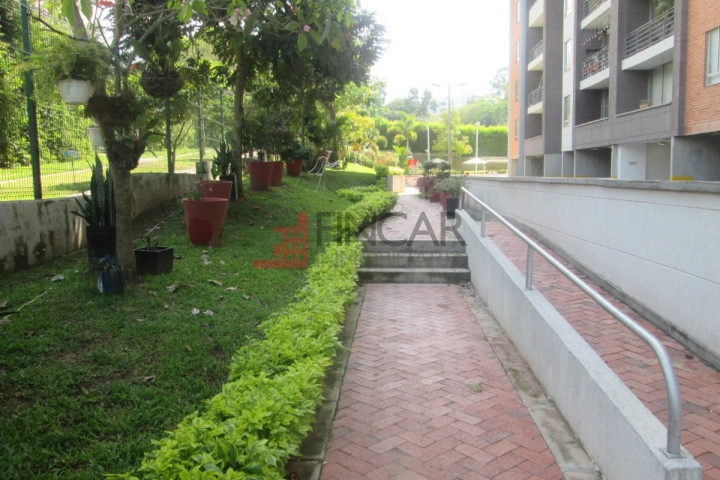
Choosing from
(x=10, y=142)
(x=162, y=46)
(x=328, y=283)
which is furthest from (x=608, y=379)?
(x=162, y=46)

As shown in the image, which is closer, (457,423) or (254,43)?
(457,423)

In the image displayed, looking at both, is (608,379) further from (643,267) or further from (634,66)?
(634,66)

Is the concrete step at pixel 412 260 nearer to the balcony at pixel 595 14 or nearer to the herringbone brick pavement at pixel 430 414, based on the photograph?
the herringbone brick pavement at pixel 430 414

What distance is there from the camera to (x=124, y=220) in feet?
17.6

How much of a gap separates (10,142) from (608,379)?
6029 millimetres

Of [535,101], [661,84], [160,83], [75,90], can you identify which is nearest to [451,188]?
[661,84]

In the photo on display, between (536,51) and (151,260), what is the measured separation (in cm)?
2871

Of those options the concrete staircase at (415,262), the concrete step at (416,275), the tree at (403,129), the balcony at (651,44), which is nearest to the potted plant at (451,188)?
the concrete staircase at (415,262)

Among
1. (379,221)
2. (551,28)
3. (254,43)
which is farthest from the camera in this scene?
(551,28)

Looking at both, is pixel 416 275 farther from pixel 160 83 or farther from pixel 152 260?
pixel 160 83

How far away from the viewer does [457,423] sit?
12.7 feet

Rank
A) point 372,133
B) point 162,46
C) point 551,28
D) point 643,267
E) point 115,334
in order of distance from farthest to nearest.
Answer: point 372,133
point 551,28
point 162,46
point 643,267
point 115,334

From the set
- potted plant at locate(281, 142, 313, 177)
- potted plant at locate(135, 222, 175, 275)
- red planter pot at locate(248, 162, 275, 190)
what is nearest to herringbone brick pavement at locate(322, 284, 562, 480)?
potted plant at locate(135, 222, 175, 275)

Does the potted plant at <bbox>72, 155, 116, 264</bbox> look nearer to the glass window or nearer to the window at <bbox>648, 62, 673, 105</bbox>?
the window at <bbox>648, 62, 673, 105</bbox>
